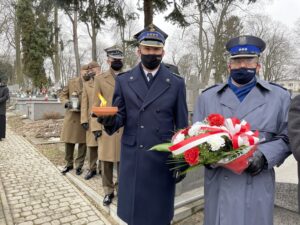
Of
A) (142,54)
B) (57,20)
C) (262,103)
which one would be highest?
(57,20)

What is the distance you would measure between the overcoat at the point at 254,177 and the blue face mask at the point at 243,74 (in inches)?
3.2

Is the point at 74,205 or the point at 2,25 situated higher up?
the point at 2,25

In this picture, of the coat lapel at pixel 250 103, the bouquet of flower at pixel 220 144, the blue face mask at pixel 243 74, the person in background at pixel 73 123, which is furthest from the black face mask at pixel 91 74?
the bouquet of flower at pixel 220 144

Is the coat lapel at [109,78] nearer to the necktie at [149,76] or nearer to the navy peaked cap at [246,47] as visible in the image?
the necktie at [149,76]

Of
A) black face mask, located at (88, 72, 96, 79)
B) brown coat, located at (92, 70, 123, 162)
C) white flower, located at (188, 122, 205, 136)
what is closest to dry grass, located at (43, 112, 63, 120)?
black face mask, located at (88, 72, 96, 79)

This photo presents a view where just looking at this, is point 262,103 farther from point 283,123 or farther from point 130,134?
point 130,134

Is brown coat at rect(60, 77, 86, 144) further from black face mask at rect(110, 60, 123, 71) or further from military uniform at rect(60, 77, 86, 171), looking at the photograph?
black face mask at rect(110, 60, 123, 71)

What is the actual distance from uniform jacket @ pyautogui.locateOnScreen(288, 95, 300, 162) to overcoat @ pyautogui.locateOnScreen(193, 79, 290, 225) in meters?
0.26

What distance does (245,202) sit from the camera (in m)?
1.96

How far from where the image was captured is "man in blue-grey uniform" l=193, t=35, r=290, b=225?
6.41ft

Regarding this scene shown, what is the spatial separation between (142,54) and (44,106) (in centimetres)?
1354

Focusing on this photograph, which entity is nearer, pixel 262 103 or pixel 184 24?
pixel 262 103

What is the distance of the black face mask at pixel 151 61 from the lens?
2.70 metres

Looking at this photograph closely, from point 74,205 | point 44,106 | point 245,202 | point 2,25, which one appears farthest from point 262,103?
point 2,25
